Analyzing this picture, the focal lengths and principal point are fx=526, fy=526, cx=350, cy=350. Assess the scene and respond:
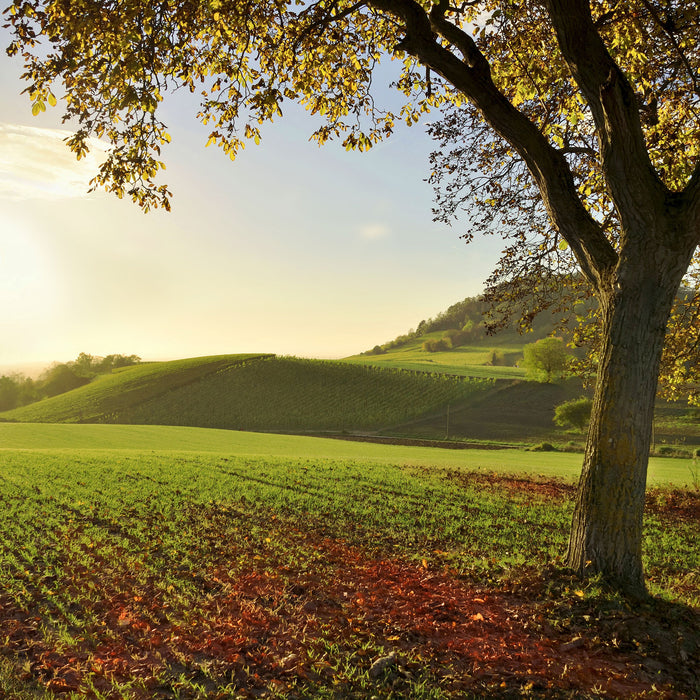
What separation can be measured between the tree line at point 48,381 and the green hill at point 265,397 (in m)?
21.0

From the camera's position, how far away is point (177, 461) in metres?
19.0

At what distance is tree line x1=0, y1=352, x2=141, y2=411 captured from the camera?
96.0 meters

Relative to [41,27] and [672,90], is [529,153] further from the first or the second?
[41,27]

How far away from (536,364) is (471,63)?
6905 cm

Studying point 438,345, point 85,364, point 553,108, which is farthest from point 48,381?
point 553,108

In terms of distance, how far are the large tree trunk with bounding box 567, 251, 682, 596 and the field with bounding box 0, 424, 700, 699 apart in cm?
46

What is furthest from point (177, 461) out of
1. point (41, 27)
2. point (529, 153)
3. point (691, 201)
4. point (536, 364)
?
point (536, 364)

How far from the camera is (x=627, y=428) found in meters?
6.23

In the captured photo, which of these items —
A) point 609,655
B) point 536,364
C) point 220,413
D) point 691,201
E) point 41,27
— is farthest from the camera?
point 536,364

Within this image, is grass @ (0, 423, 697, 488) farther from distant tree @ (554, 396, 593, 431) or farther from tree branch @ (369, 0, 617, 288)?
tree branch @ (369, 0, 617, 288)

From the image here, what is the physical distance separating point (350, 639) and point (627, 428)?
13.0 feet

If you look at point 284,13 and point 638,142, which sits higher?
point 284,13

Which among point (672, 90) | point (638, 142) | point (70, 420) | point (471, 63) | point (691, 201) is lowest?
point (70, 420)

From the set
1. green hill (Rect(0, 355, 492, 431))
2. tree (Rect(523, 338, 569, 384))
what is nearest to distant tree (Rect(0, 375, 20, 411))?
green hill (Rect(0, 355, 492, 431))
